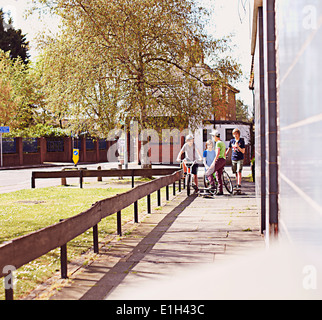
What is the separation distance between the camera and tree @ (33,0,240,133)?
20.5m

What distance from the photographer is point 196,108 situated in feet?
73.8

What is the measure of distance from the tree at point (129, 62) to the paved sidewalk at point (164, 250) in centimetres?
1089

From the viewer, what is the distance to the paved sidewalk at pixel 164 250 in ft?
16.6

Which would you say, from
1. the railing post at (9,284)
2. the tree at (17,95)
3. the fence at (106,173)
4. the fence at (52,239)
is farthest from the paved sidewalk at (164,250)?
the tree at (17,95)

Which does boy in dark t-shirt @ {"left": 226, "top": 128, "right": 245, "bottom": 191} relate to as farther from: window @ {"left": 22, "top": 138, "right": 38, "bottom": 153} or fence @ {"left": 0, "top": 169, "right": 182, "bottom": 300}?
window @ {"left": 22, "top": 138, "right": 38, "bottom": 153}

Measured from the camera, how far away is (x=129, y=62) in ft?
69.6

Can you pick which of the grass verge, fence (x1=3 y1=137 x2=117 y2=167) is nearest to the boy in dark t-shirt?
the grass verge

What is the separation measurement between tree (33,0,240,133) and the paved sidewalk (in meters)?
10.9

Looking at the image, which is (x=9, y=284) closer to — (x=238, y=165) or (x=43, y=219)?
(x=43, y=219)

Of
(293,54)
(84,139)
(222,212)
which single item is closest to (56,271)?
(293,54)

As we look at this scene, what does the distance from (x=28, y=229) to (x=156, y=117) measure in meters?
14.6

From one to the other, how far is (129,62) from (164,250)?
1532 centimetres

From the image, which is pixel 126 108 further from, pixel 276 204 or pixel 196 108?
pixel 276 204

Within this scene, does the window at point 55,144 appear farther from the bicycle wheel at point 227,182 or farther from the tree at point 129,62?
the bicycle wheel at point 227,182
